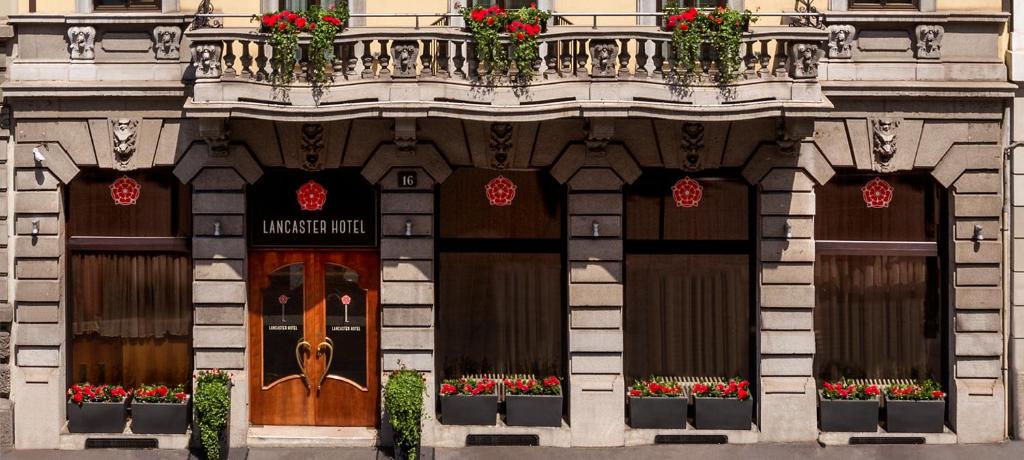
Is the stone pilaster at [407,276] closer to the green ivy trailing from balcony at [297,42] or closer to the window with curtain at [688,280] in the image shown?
the green ivy trailing from balcony at [297,42]

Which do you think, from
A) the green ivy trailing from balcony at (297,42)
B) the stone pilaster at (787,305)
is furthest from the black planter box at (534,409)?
the green ivy trailing from balcony at (297,42)

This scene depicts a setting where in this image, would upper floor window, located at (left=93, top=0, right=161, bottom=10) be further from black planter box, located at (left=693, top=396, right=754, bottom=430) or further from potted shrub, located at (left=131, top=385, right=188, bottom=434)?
black planter box, located at (left=693, top=396, right=754, bottom=430)

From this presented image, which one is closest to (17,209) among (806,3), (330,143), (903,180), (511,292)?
(330,143)

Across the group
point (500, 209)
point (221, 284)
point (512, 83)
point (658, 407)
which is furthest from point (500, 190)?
point (221, 284)

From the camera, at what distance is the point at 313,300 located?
1625cm

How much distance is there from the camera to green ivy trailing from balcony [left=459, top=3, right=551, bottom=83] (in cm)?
1451

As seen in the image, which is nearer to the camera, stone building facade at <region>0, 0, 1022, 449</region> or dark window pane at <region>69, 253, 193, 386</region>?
stone building facade at <region>0, 0, 1022, 449</region>

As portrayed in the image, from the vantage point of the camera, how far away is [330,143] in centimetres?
1572

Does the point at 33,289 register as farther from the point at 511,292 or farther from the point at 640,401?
the point at 640,401

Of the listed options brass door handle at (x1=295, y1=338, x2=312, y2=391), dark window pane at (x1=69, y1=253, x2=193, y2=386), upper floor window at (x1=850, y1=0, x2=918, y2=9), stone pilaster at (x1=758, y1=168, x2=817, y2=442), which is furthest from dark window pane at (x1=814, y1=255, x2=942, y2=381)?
dark window pane at (x1=69, y1=253, x2=193, y2=386)

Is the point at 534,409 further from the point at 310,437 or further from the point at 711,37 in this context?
the point at 711,37

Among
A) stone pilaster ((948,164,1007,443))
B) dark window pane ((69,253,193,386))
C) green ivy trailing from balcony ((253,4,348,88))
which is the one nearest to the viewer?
green ivy trailing from balcony ((253,4,348,88))

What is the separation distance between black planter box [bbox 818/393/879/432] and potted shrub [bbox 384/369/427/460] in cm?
581

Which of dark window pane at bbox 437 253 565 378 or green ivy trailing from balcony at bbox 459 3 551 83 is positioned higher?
green ivy trailing from balcony at bbox 459 3 551 83
